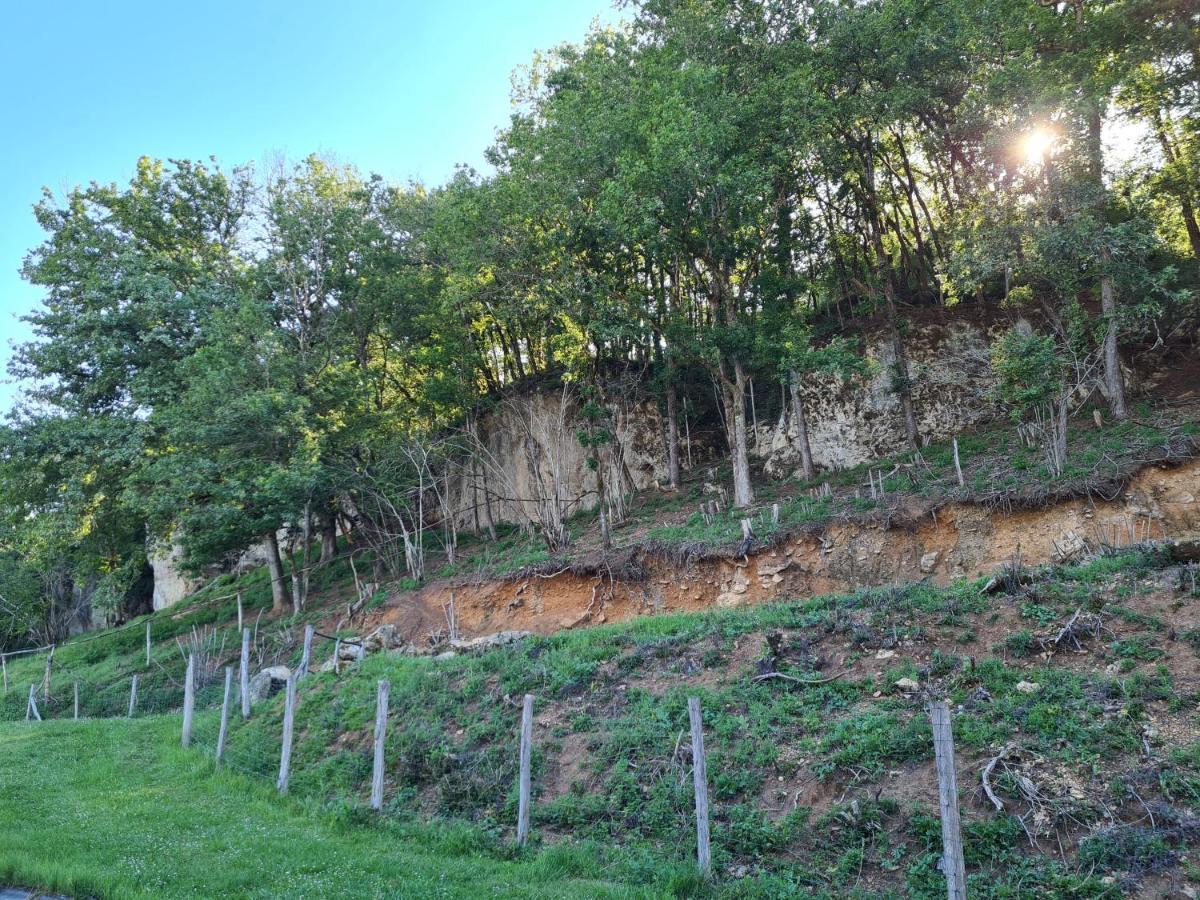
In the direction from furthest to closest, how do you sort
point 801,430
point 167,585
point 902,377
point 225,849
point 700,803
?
point 167,585 < point 801,430 < point 902,377 < point 225,849 < point 700,803

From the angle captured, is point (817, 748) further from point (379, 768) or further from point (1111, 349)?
point (1111, 349)

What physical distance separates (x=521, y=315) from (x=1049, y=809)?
21060mm

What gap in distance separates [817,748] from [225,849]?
21.2 feet

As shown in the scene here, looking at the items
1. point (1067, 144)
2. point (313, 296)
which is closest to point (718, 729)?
point (1067, 144)

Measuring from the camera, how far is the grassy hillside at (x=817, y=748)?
6984 millimetres

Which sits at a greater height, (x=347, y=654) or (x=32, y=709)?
(x=347, y=654)

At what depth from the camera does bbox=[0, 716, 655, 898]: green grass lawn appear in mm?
7156

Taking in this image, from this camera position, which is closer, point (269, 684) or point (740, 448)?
point (269, 684)

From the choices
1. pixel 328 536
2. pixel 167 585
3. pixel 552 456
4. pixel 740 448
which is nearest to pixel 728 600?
pixel 740 448

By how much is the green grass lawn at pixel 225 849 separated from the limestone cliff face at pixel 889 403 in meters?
18.0

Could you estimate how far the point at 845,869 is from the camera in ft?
23.1

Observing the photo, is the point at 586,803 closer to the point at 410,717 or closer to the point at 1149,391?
the point at 410,717

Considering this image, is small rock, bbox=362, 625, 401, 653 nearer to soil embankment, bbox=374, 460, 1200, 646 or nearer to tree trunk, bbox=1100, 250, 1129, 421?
soil embankment, bbox=374, 460, 1200, 646

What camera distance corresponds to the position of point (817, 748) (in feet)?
28.8
